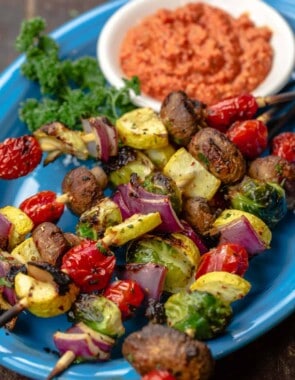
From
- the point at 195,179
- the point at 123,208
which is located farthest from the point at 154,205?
the point at 195,179

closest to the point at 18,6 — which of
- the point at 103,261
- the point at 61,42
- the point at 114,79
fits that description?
the point at 61,42

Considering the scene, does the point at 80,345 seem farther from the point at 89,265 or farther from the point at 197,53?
the point at 197,53

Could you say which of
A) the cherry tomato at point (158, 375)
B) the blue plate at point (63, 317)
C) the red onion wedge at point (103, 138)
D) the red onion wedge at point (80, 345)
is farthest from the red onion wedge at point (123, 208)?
the cherry tomato at point (158, 375)

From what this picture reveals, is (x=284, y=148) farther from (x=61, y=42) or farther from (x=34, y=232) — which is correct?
(x=61, y=42)

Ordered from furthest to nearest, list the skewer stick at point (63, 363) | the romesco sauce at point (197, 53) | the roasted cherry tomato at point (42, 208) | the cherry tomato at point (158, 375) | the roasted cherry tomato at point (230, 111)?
the romesco sauce at point (197, 53)
the roasted cherry tomato at point (230, 111)
the roasted cherry tomato at point (42, 208)
the skewer stick at point (63, 363)
the cherry tomato at point (158, 375)

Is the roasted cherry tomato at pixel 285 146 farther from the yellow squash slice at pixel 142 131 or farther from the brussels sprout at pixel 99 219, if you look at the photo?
the brussels sprout at pixel 99 219

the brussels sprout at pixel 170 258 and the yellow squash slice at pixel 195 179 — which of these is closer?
the brussels sprout at pixel 170 258

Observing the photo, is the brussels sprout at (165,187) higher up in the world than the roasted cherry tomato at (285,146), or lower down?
higher up
